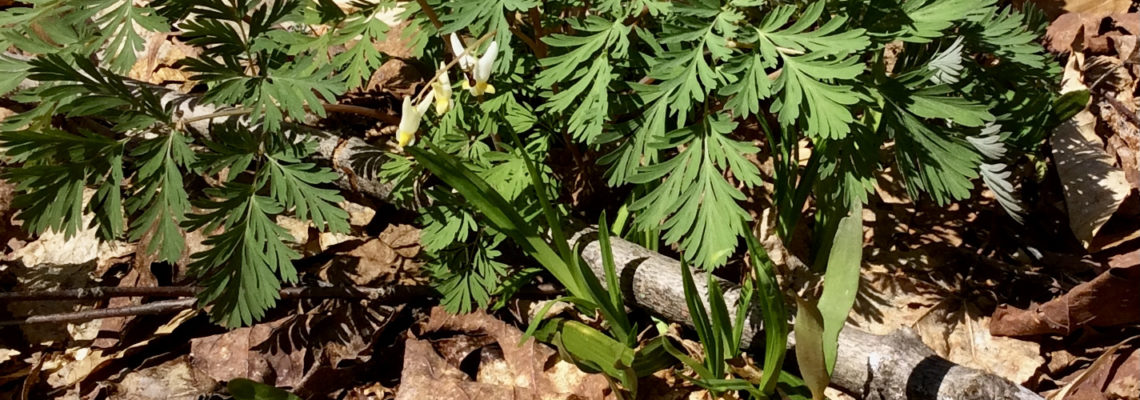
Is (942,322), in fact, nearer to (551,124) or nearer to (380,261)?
(551,124)

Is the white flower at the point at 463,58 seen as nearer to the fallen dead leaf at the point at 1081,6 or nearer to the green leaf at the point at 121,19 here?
the green leaf at the point at 121,19

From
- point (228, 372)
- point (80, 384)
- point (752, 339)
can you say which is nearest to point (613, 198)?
point (752, 339)

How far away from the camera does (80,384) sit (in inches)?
107

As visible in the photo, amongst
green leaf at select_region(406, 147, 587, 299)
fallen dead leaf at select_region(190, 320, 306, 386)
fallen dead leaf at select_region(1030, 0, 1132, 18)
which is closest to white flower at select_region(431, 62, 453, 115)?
green leaf at select_region(406, 147, 587, 299)

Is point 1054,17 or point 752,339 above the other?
point 1054,17

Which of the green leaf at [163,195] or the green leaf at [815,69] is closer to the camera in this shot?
the green leaf at [815,69]

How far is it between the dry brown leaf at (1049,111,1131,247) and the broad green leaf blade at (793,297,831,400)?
1.36 m

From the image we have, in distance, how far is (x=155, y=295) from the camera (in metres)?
2.76

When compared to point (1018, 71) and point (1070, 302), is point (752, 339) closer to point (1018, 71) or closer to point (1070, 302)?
point (1070, 302)

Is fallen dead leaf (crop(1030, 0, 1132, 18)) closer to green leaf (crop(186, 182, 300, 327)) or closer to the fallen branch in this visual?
the fallen branch

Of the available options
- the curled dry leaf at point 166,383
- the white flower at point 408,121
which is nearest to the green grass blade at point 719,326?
the white flower at point 408,121

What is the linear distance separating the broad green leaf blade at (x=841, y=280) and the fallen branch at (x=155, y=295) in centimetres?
140

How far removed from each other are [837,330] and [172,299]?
234 centimetres

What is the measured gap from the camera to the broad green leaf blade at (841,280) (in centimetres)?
211
